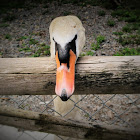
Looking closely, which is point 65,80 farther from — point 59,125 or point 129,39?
point 129,39

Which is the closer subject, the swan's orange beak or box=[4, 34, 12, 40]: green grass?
the swan's orange beak

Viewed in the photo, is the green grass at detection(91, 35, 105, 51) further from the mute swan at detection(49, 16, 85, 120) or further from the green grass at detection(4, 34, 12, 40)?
the mute swan at detection(49, 16, 85, 120)

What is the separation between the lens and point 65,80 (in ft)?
2.63

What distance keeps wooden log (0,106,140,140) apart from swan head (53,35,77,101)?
18cm

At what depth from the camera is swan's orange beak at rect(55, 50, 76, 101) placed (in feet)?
2.48

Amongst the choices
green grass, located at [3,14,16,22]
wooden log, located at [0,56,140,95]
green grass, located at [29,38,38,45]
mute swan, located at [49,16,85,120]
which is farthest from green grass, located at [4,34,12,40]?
wooden log, located at [0,56,140,95]

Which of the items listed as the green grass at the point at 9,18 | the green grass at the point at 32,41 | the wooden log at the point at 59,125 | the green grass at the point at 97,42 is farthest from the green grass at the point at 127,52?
the green grass at the point at 9,18

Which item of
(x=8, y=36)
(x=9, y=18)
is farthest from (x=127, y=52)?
(x=9, y=18)

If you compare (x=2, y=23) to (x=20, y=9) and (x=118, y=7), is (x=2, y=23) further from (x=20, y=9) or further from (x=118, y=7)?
(x=118, y=7)

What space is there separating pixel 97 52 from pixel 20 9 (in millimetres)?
5598

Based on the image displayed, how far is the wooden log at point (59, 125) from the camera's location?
0.81 metres

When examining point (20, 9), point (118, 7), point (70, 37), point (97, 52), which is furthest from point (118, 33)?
point (20, 9)

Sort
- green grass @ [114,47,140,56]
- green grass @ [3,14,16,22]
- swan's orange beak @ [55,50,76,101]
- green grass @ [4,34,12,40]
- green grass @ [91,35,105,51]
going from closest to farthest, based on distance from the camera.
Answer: swan's orange beak @ [55,50,76,101], green grass @ [114,47,140,56], green grass @ [91,35,105,51], green grass @ [4,34,12,40], green grass @ [3,14,16,22]

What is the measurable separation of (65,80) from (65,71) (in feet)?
0.19
